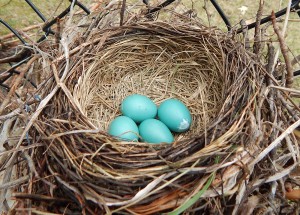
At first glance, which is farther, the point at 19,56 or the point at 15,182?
the point at 19,56

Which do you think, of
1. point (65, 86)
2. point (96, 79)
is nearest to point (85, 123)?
point (65, 86)

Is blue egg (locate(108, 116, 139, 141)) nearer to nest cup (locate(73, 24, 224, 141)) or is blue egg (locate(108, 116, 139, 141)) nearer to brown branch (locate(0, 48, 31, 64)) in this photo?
nest cup (locate(73, 24, 224, 141))

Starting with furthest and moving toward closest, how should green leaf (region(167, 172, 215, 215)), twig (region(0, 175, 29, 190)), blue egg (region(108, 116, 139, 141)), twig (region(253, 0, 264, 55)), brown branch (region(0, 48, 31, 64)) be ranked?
brown branch (region(0, 48, 31, 64)), blue egg (region(108, 116, 139, 141)), twig (region(253, 0, 264, 55)), twig (region(0, 175, 29, 190)), green leaf (region(167, 172, 215, 215))

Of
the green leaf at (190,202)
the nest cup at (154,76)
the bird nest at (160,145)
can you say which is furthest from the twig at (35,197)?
the nest cup at (154,76)

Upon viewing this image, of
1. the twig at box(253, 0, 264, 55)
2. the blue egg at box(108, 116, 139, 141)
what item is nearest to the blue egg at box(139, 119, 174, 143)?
the blue egg at box(108, 116, 139, 141)

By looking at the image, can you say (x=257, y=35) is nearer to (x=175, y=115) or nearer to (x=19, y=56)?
(x=175, y=115)

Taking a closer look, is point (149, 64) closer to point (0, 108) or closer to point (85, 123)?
point (85, 123)

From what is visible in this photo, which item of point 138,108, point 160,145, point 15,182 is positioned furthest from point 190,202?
point 138,108
